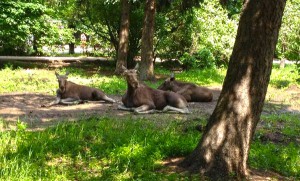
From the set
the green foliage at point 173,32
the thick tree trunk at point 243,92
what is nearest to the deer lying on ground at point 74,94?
the thick tree trunk at point 243,92

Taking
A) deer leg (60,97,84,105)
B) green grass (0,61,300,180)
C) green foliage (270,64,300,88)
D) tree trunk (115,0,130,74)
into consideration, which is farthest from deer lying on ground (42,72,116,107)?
green foliage (270,64,300,88)

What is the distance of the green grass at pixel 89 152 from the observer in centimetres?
608

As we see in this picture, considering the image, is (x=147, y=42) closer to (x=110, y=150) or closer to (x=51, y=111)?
(x=51, y=111)

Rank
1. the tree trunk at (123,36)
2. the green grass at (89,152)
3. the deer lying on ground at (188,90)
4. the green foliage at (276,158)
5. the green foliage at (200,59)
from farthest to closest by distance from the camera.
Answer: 1. the green foliage at (200,59)
2. the tree trunk at (123,36)
3. the deer lying on ground at (188,90)
4. the green foliage at (276,158)
5. the green grass at (89,152)

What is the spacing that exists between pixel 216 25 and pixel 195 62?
8.47ft

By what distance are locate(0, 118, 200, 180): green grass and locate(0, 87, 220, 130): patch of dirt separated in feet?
5.00

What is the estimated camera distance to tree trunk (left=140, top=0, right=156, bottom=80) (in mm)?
20203

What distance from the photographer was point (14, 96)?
1398 cm

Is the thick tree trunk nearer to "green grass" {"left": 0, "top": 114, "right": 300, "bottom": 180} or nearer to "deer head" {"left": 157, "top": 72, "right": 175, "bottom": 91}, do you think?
"green grass" {"left": 0, "top": 114, "right": 300, "bottom": 180}

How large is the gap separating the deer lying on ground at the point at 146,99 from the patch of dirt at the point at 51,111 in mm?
324

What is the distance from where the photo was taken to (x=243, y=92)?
604cm

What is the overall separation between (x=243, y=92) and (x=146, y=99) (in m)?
6.09

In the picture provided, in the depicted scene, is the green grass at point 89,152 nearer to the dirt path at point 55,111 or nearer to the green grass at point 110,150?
the green grass at point 110,150

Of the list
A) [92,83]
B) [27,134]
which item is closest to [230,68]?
[27,134]
